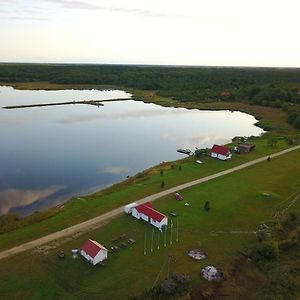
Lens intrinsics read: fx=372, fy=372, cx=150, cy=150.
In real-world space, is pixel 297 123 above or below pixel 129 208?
below

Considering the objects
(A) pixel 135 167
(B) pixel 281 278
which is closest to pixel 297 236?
(B) pixel 281 278

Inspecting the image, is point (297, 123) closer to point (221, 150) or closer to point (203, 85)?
point (221, 150)

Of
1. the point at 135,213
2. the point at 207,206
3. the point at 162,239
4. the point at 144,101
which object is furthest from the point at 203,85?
the point at 162,239

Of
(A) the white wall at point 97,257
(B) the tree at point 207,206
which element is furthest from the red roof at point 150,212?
(A) the white wall at point 97,257

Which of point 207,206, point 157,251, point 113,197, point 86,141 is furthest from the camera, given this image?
point 86,141

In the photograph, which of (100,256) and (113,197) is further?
(113,197)

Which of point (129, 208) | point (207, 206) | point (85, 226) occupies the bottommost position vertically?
point (85, 226)
